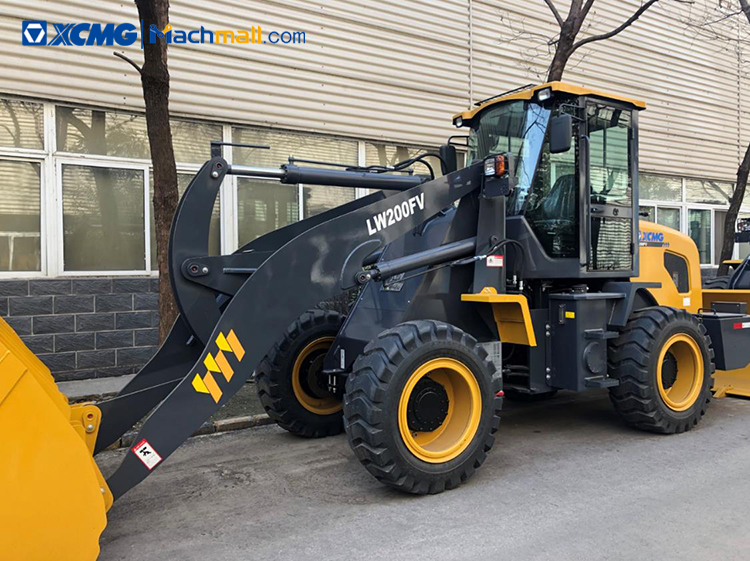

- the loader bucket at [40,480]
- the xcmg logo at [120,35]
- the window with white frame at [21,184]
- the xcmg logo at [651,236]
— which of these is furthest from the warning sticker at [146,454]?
the window with white frame at [21,184]

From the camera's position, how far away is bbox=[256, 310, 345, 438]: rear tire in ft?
18.5

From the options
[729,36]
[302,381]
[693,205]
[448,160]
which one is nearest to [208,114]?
[448,160]

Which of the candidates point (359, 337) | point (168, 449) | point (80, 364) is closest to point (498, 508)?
point (359, 337)

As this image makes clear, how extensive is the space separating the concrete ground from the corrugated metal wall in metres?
5.41

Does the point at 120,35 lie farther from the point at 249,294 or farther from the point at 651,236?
the point at 651,236

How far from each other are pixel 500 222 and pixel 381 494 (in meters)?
2.43

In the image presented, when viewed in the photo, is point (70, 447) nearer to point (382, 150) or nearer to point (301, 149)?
point (301, 149)

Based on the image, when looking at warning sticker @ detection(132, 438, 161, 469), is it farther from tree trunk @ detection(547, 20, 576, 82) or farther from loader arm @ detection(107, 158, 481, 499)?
tree trunk @ detection(547, 20, 576, 82)

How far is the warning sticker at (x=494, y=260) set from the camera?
524 centimetres

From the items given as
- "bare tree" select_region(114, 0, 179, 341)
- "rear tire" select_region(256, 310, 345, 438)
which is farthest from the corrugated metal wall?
"rear tire" select_region(256, 310, 345, 438)

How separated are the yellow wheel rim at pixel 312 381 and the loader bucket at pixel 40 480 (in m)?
2.64

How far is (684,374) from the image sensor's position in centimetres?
605

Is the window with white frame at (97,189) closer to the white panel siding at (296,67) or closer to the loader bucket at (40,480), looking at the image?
the white panel siding at (296,67)

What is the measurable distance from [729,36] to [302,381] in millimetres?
15470
